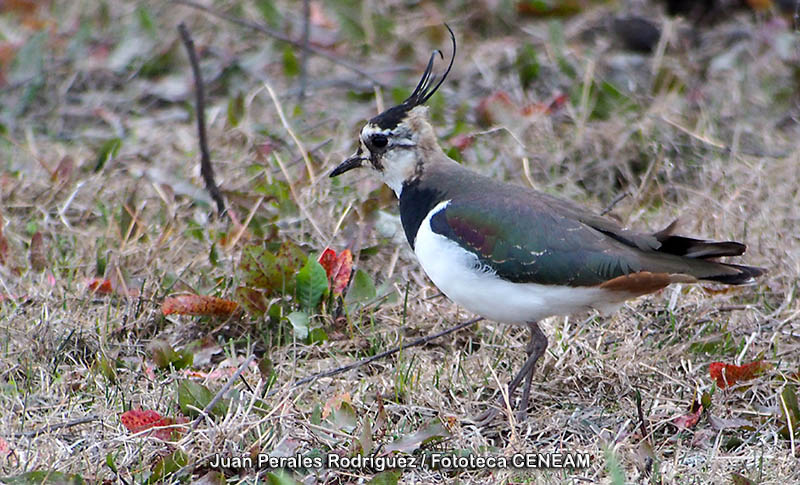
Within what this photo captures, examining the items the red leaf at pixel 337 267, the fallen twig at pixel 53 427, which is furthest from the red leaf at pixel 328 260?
the fallen twig at pixel 53 427

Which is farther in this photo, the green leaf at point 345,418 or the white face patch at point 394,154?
the white face patch at point 394,154

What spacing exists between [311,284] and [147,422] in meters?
1.04

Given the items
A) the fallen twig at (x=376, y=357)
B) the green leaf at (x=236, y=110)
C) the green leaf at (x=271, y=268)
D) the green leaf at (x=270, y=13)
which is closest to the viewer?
the fallen twig at (x=376, y=357)

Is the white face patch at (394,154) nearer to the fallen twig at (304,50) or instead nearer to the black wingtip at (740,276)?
the black wingtip at (740,276)

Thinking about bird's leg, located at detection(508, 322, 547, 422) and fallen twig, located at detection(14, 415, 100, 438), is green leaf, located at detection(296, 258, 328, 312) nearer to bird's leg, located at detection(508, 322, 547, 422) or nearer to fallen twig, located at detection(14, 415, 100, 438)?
bird's leg, located at detection(508, 322, 547, 422)

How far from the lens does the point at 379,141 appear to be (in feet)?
14.0

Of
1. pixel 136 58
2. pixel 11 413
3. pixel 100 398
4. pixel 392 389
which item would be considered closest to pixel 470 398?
pixel 392 389

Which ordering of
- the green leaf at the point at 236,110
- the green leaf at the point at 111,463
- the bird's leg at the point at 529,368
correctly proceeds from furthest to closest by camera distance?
the green leaf at the point at 236,110 < the bird's leg at the point at 529,368 < the green leaf at the point at 111,463

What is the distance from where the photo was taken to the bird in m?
3.62

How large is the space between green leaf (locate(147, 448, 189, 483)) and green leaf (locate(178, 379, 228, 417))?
12.4 inches

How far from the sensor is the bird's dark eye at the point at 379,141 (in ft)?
13.9

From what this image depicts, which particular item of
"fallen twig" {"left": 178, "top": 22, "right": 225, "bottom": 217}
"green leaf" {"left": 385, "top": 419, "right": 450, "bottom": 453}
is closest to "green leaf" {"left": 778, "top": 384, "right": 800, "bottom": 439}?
"green leaf" {"left": 385, "top": 419, "right": 450, "bottom": 453}

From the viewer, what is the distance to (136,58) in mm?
7105

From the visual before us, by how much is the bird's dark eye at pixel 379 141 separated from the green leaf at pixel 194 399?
125cm
